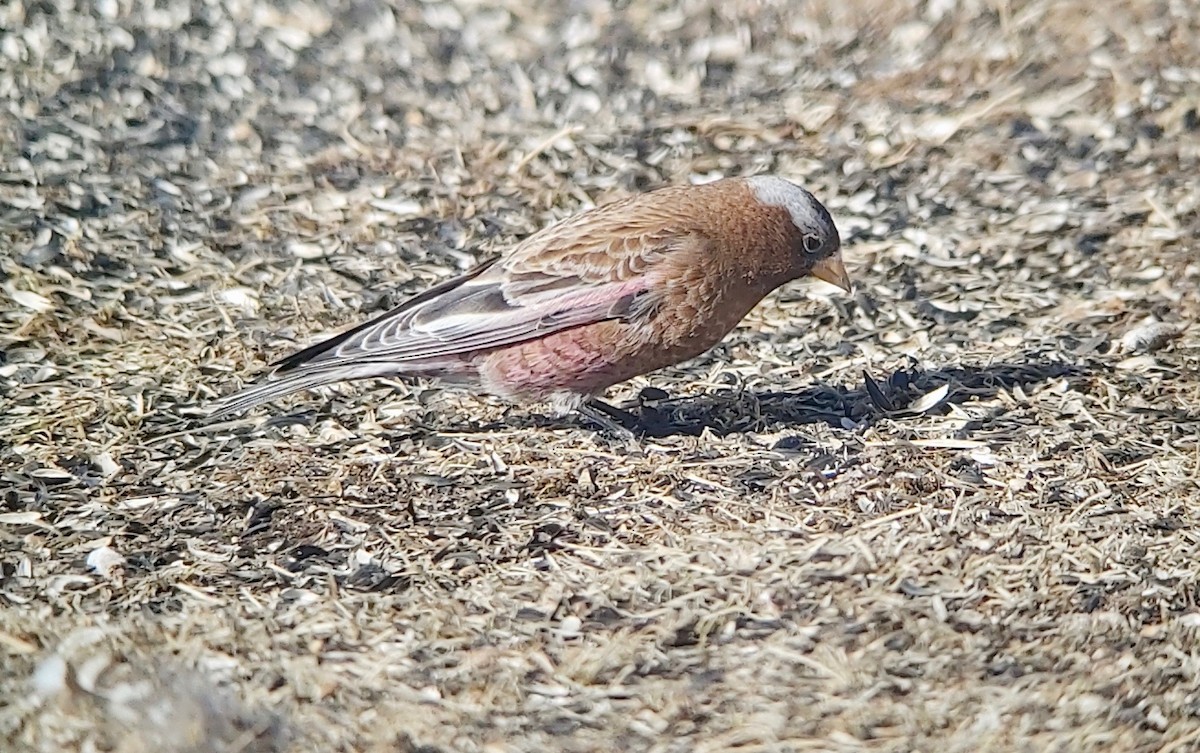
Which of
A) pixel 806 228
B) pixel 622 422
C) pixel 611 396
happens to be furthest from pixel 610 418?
pixel 806 228

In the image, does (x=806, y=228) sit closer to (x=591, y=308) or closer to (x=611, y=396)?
(x=591, y=308)

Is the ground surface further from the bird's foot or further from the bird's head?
the bird's head

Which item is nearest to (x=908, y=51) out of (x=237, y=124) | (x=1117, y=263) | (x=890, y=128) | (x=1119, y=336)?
(x=890, y=128)

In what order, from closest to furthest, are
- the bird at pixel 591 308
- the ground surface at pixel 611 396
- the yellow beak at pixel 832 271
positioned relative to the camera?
the ground surface at pixel 611 396 → the bird at pixel 591 308 → the yellow beak at pixel 832 271

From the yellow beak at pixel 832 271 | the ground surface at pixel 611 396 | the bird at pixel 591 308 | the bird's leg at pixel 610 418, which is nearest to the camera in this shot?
the ground surface at pixel 611 396

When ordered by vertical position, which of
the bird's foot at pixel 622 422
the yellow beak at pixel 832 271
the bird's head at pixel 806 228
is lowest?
the bird's foot at pixel 622 422

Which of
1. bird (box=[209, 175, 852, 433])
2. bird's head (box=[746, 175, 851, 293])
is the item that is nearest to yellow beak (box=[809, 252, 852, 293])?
bird's head (box=[746, 175, 851, 293])

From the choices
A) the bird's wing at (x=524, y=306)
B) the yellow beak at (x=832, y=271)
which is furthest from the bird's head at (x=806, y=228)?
the bird's wing at (x=524, y=306)

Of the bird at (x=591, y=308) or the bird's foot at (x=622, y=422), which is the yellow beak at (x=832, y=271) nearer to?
the bird at (x=591, y=308)
